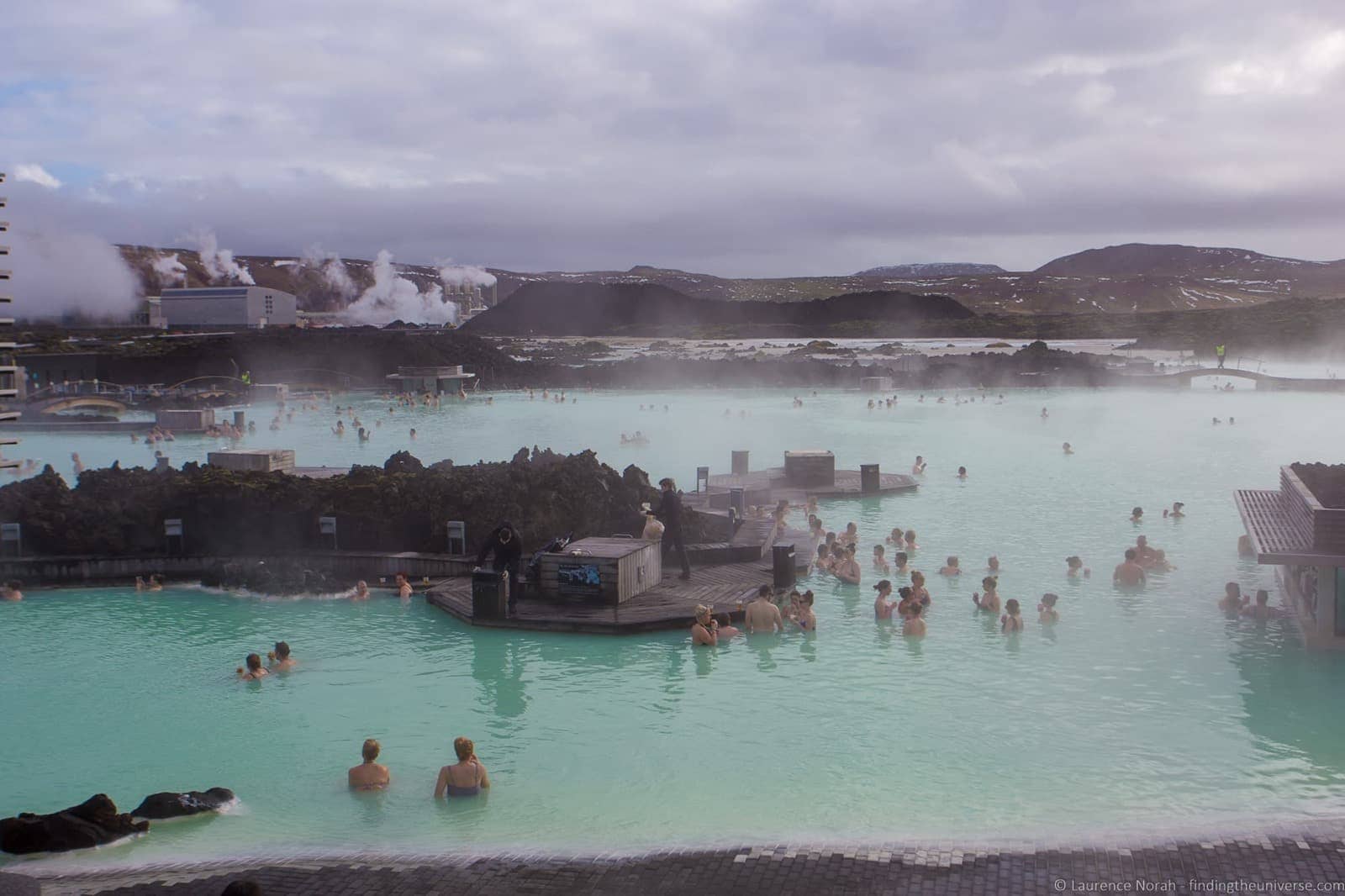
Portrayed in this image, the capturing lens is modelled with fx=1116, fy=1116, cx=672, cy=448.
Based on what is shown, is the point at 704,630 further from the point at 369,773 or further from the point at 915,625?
the point at 369,773

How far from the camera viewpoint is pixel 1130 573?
51.9ft

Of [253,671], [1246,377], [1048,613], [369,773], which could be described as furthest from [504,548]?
[1246,377]

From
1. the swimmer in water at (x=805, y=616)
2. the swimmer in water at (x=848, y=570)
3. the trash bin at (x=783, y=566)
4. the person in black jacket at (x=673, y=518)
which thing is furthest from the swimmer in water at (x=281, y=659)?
the swimmer in water at (x=848, y=570)

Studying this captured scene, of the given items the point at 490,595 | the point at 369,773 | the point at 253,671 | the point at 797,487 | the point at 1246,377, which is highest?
the point at 1246,377

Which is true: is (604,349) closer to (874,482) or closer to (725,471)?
(725,471)

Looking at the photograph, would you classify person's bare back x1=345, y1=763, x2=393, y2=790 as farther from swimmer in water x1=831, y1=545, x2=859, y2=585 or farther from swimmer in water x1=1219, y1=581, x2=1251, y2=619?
swimmer in water x1=1219, y1=581, x2=1251, y2=619

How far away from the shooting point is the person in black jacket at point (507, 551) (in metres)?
13.2

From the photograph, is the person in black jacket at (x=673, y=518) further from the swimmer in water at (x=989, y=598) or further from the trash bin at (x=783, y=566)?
the swimmer in water at (x=989, y=598)

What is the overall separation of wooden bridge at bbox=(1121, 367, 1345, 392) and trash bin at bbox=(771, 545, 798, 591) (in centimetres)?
4471

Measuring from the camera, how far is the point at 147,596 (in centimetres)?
1616

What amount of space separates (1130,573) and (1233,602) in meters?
1.88

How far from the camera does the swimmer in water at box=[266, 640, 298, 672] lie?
12328 millimetres

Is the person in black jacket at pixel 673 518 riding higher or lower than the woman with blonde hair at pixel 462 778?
higher

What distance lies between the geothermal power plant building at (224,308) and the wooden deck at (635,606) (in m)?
91.2
